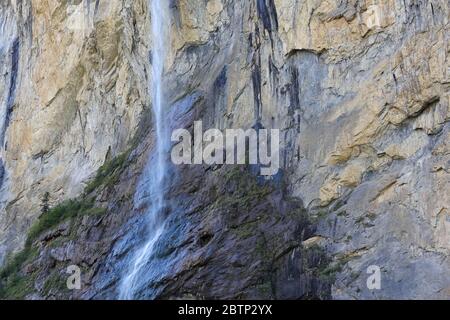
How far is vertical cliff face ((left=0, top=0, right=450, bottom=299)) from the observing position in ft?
62.0

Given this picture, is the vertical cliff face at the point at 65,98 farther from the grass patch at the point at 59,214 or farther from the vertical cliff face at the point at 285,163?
the grass patch at the point at 59,214

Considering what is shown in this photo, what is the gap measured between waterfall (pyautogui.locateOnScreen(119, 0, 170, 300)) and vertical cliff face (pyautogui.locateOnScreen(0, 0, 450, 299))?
0.93 ft

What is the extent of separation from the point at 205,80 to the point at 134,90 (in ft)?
11.5

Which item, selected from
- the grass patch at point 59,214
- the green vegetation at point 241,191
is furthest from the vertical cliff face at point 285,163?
the grass patch at point 59,214

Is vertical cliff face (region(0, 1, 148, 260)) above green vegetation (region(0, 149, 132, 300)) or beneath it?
above

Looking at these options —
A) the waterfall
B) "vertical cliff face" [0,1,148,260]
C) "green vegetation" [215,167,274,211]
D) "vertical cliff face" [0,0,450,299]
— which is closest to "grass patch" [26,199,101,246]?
"vertical cliff face" [0,0,450,299]

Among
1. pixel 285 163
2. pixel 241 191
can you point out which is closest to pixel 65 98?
pixel 241 191

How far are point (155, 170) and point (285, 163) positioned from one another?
3792mm

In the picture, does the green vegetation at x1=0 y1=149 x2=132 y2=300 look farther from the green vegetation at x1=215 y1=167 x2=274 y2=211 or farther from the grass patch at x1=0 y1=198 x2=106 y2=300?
the green vegetation at x1=215 y1=167 x2=274 y2=211

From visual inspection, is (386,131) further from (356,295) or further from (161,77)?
(161,77)

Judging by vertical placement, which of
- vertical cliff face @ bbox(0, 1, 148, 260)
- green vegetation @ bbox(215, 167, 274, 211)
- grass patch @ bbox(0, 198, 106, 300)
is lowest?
grass patch @ bbox(0, 198, 106, 300)

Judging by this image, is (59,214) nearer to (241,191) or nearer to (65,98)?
(65,98)

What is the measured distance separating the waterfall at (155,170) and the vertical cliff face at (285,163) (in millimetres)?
283
